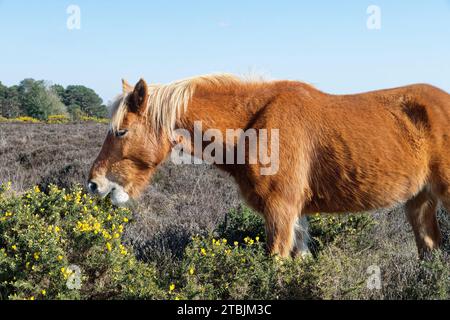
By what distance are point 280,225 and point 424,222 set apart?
1.86 metres

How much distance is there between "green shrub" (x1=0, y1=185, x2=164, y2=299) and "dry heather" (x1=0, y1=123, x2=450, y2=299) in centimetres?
75

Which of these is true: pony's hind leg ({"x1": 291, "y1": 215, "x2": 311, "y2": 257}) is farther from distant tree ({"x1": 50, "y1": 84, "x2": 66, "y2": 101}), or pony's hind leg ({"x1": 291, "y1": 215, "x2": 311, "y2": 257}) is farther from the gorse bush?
distant tree ({"x1": 50, "y1": 84, "x2": 66, "y2": 101})

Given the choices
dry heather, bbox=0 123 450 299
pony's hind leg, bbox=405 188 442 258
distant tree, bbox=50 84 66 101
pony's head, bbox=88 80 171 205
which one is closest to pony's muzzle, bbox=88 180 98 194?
pony's head, bbox=88 80 171 205

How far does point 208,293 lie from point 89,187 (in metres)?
1.51

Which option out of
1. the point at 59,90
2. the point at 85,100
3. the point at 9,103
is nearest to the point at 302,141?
the point at 9,103

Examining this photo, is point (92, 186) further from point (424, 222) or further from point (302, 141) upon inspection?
point (424, 222)

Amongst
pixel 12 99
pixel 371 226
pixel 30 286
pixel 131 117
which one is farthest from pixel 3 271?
pixel 12 99

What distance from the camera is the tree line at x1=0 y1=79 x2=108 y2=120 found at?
44062mm

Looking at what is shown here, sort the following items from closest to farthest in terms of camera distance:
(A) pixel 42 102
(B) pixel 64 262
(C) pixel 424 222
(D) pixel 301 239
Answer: (B) pixel 64 262
(D) pixel 301 239
(C) pixel 424 222
(A) pixel 42 102

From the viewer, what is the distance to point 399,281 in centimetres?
376

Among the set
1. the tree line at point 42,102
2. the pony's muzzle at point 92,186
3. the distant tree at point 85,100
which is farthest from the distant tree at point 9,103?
the pony's muzzle at point 92,186

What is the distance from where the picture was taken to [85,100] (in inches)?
1913
